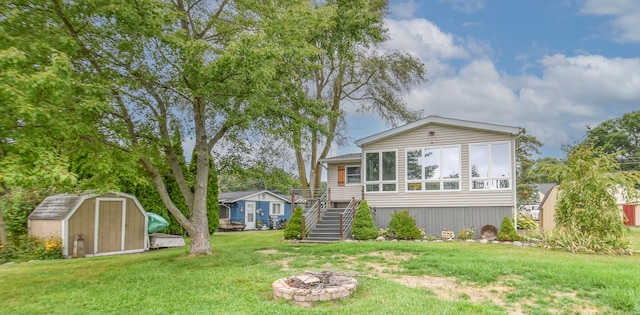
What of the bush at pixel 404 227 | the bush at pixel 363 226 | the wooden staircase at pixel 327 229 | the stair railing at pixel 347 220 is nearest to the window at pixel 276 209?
the wooden staircase at pixel 327 229

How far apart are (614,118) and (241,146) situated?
4899 centimetres

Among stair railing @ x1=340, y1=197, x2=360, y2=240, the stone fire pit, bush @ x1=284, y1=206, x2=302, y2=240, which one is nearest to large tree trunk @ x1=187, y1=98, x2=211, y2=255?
bush @ x1=284, y1=206, x2=302, y2=240

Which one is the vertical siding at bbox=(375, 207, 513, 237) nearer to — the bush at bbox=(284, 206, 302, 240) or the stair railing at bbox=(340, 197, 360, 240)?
the stair railing at bbox=(340, 197, 360, 240)

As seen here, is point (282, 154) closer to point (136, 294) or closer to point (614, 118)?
point (136, 294)

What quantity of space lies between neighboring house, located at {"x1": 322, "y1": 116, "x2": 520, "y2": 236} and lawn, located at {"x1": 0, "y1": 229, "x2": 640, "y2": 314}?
4.07 m

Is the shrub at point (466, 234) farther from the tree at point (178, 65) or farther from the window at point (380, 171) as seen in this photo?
the tree at point (178, 65)

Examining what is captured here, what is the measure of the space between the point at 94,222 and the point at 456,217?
39.9 feet

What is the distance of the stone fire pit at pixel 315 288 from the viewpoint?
5.40m

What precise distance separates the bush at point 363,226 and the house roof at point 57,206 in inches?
336

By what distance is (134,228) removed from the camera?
12.8 m

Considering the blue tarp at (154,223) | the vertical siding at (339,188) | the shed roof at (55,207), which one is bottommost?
the blue tarp at (154,223)

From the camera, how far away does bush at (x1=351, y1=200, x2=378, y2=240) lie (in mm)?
13695

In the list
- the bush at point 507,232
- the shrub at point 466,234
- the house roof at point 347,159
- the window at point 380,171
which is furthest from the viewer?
the house roof at point 347,159

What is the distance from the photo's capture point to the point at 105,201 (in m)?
12.1
